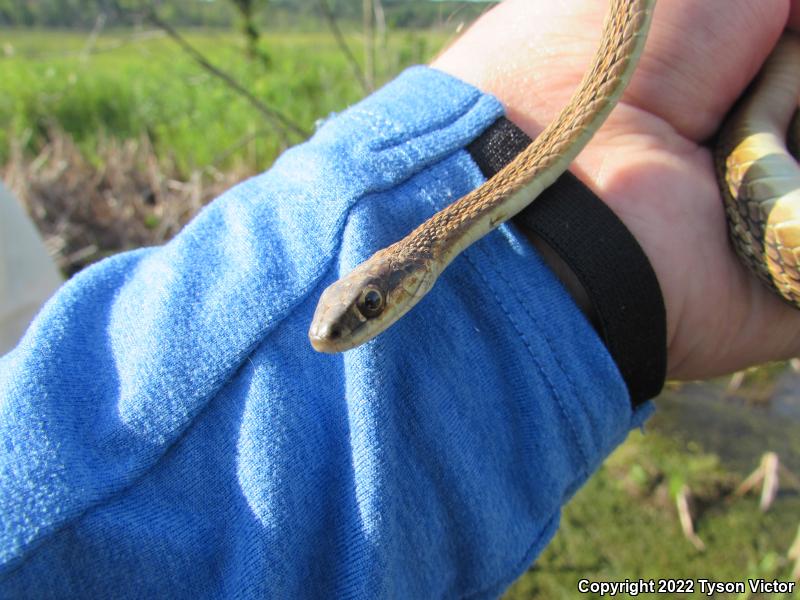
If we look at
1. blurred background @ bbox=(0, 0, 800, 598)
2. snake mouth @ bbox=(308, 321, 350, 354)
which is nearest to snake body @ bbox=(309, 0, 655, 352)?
snake mouth @ bbox=(308, 321, 350, 354)

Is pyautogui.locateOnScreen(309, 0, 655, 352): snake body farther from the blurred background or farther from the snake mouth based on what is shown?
the blurred background

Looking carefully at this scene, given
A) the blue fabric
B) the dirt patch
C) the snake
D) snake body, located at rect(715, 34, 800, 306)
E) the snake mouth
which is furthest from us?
the dirt patch

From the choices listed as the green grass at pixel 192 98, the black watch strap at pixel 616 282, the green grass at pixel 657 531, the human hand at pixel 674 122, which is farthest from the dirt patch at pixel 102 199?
the black watch strap at pixel 616 282

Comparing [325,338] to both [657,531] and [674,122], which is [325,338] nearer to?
[674,122]

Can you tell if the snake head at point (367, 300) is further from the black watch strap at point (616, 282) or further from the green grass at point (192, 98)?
the green grass at point (192, 98)

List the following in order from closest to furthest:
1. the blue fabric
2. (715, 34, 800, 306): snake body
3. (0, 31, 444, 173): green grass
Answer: the blue fabric → (715, 34, 800, 306): snake body → (0, 31, 444, 173): green grass
